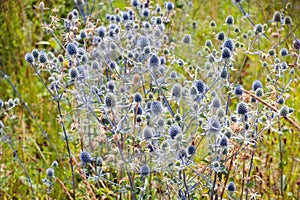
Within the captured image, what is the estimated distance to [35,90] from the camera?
157 inches

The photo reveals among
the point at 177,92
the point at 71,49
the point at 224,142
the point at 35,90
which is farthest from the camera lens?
the point at 35,90

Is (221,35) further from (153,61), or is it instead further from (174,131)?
(174,131)

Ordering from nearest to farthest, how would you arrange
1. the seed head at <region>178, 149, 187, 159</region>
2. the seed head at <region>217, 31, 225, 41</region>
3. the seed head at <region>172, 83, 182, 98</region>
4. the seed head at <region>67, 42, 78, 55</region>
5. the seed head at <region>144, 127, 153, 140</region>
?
the seed head at <region>178, 149, 187, 159</region> < the seed head at <region>144, 127, 153, 140</region> < the seed head at <region>172, 83, 182, 98</region> < the seed head at <region>67, 42, 78, 55</region> < the seed head at <region>217, 31, 225, 41</region>

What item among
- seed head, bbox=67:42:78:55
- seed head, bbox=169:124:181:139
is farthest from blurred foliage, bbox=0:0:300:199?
seed head, bbox=169:124:181:139

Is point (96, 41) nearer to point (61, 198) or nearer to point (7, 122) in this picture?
point (61, 198)

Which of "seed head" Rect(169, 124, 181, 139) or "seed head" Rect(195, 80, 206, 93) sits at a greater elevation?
"seed head" Rect(195, 80, 206, 93)

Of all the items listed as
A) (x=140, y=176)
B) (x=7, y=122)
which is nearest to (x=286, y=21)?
(x=140, y=176)

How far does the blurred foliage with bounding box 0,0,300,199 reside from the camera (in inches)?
117

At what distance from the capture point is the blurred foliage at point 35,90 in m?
2.98

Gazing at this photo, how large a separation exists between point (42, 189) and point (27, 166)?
1.21 ft

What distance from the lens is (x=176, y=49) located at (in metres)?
3.14

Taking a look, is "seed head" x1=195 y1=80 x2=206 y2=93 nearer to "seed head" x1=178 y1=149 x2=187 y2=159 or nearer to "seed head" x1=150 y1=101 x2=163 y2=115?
"seed head" x1=150 y1=101 x2=163 y2=115

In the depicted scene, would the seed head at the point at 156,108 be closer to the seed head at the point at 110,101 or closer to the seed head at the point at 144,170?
the seed head at the point at 110,101

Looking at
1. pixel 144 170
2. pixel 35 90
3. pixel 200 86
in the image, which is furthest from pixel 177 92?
pixel 35 90
